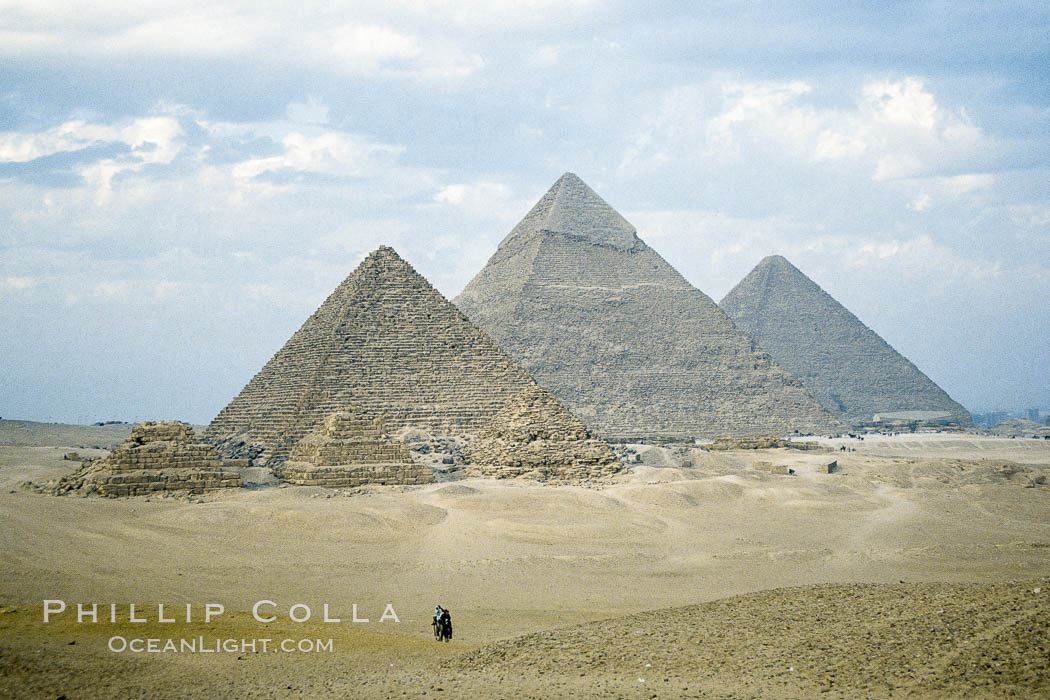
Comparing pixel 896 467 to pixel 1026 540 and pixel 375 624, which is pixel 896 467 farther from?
pixel 375 624

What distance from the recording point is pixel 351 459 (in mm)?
24062

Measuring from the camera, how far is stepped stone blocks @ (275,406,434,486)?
23.5 meters

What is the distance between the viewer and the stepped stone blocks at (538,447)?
26.6 metres

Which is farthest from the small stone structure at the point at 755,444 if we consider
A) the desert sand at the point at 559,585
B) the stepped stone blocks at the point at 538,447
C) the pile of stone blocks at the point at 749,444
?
the stepped stone blocks at the point at 538,447

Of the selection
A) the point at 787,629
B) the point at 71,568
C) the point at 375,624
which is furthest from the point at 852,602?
the point at 71,568

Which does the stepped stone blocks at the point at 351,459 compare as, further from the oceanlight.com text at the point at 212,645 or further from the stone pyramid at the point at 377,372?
the oceanlight.com text at the point at 212,645

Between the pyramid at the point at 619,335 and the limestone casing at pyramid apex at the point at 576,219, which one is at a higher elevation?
the limestone casing at pyramid apex at the point at 576,219

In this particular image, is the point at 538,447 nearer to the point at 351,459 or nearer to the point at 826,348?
the point at 351,459

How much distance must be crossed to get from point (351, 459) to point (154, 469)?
455cm

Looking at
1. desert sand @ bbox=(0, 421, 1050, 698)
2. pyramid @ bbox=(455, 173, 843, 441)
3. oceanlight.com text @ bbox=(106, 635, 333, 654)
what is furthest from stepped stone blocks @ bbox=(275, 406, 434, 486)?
pyramid @ bbox=(455, 173, 843, 441)

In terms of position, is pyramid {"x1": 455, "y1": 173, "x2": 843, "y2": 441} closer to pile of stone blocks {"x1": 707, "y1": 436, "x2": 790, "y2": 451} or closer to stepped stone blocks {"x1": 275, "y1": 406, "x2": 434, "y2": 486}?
pile of stone blocks {"x1": 707, "y1": 436, "x2": 790, "y2": 451}

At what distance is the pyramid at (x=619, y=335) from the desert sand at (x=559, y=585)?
35.7 metres

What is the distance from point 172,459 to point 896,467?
21955 mm

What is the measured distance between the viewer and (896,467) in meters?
32.0
